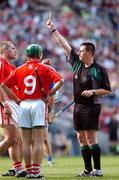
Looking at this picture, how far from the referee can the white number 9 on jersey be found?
4.30 ft

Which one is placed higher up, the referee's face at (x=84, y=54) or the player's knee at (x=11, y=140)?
the referee's face at (x=84, y=54)

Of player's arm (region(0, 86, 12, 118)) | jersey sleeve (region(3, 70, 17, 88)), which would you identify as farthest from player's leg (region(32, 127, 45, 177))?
jersey sleeve (region(3, 70, 17, 88))

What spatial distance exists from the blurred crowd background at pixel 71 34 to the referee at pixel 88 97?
38.4ft

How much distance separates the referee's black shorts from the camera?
42.6ft

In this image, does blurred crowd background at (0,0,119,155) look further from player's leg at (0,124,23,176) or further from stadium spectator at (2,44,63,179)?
stadium spectator at (2,44,63,179)

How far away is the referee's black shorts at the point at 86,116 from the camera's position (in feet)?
42.6

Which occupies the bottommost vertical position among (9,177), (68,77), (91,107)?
(9,177)

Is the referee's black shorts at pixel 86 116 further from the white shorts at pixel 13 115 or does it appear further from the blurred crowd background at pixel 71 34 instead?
the blurred crowd background at pixel 71 34

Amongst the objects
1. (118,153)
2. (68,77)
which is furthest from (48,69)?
(68,77)

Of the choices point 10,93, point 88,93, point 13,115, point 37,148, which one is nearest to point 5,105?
point 10,93

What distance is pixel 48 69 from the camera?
39.0 feet

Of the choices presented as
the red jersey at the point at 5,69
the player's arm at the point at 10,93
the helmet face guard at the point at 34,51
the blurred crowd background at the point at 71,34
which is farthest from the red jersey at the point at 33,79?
the blurred crowd background at the point at 71,34

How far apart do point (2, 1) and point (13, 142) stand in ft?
69.7

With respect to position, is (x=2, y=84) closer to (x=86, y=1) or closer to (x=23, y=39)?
(x=23, y=39)
